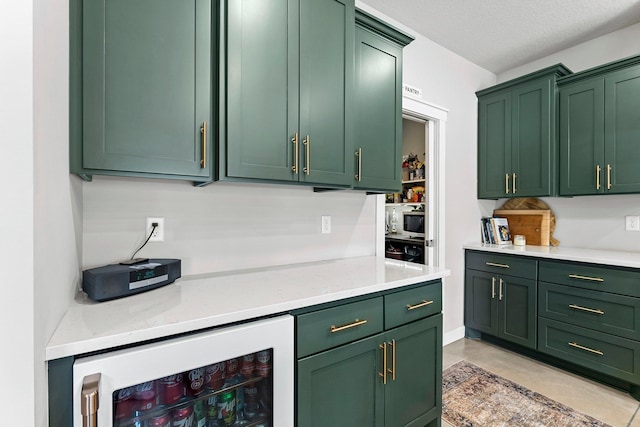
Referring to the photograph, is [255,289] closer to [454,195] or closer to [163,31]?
[163,31]

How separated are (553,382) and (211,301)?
2653 millimetres

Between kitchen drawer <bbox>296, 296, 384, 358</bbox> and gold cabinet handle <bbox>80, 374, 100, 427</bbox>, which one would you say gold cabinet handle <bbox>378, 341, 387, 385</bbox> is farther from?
gold cabinet handle <bbox>80, 374, 100, 427</bbox>

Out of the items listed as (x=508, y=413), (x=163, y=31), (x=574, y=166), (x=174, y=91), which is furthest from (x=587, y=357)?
(x=163, y=31)

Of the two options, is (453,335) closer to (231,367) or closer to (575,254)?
(575,254)

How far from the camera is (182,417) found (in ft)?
3.28

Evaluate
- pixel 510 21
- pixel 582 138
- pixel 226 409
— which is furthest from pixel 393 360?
pixel 510 21

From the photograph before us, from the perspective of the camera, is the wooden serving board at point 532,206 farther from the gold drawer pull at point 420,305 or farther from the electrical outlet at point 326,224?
the electrical outlet at point 326,224

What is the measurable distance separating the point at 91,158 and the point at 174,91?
15.6 inches

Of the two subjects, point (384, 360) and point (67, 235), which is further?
point (384, 360)

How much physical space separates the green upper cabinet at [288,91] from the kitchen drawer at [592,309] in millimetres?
2077

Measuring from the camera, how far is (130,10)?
1.11m

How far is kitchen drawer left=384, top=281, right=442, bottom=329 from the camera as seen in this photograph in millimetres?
1450

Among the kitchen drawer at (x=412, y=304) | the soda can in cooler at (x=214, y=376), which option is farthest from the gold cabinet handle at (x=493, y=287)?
the soda can in cooler at (x=214, y=376)

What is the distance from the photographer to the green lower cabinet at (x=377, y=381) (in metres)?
1.20
